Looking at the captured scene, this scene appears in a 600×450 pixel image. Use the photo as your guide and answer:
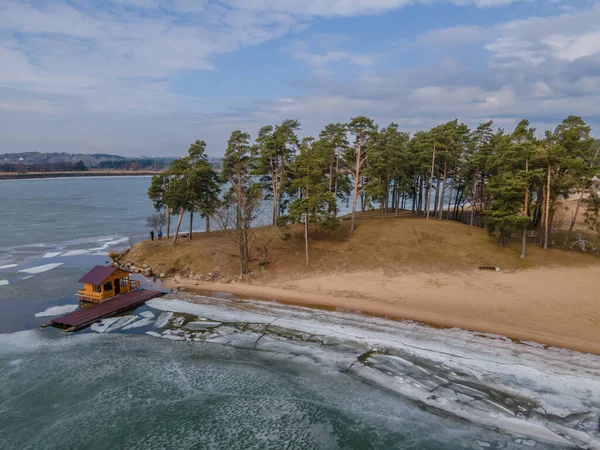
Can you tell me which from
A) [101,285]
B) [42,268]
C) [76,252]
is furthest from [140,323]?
[76,252]

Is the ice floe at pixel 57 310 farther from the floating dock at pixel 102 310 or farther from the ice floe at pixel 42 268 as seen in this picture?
the ice floe at pixel 42 268

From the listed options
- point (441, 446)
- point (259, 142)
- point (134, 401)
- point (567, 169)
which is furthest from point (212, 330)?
point (567, 169)

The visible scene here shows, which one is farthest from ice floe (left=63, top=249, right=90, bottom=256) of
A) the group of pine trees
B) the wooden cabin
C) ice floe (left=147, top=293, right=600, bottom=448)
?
ice floe (left=147, top=293, right=600, bottom=448)

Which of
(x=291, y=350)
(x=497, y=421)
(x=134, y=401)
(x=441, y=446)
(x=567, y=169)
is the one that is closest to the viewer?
(x=441, y=446)

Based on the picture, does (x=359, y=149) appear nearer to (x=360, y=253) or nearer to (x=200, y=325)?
(x=360, y=253)

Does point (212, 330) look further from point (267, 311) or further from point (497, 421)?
point (497, 421)

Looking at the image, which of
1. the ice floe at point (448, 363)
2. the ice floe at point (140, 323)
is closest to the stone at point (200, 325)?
the ice floe at point (448, 363)

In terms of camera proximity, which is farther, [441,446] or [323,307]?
[323,307]

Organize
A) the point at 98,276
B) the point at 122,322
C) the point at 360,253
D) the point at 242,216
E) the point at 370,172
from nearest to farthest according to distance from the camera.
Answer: the point at 122,322, the point at 98,276, the point at 242,216, the point at 360,253, the point at 370,172
